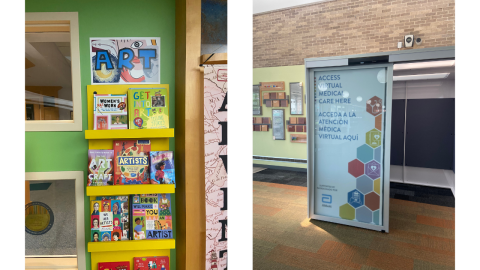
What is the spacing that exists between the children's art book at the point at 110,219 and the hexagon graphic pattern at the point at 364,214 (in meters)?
2.47

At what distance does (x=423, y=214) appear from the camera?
3.62 metres

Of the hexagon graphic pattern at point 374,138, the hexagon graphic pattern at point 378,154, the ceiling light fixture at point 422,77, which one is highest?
the ceiling light fixture at point 422,77

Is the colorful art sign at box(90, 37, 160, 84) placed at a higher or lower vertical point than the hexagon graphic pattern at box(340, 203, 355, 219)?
higher

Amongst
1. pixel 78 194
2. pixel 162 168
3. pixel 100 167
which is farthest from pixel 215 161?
pixel 78 194

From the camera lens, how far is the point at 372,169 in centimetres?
296

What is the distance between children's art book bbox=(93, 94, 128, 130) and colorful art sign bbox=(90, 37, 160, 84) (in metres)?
0.13

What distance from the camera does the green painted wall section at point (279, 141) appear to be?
20.9 feet

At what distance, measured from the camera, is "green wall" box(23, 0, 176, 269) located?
1.64 meters

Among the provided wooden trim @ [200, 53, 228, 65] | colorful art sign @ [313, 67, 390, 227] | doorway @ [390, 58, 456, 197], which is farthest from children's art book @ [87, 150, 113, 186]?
doorway @ [390, 58, 456, 197]

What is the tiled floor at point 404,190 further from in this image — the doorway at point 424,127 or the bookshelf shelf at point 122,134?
the bookshelf shelf at point 122,134

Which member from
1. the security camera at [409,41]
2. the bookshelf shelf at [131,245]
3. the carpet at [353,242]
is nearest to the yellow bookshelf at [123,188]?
the bookshelf shelf at [131,245]

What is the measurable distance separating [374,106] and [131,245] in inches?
102

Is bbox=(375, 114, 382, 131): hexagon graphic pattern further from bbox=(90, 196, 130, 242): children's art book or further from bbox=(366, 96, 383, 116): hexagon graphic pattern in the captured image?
bbox=(90, 196, 130, 242): children's art book
